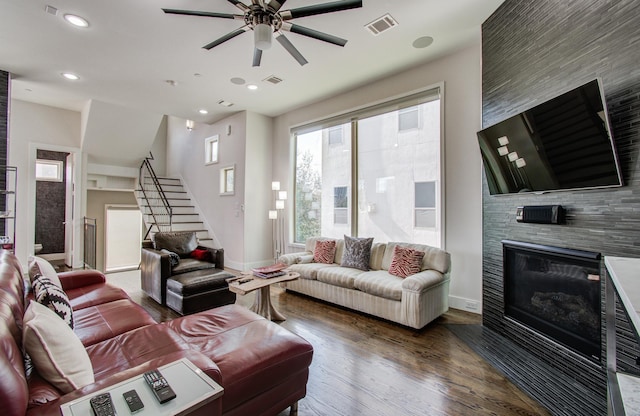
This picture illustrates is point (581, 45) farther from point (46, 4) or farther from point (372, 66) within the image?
point (46, 4)

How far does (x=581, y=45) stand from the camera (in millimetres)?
2102

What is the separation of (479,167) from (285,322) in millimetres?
3012

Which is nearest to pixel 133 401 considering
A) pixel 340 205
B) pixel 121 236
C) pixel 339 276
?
pixel 339 276

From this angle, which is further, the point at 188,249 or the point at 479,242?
the point at 188,249

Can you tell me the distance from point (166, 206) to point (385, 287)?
5833mm

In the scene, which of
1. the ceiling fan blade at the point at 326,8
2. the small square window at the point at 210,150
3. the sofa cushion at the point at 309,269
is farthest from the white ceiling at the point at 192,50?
the sofa cushion at the point at 309,269

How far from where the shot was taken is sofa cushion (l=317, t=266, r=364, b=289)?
3.54 metres

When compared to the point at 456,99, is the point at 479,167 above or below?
below

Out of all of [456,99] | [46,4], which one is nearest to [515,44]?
[456,99]

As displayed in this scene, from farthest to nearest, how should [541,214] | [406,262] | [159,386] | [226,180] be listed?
[226,180]
[406,262]
[541,214]
[159,386]

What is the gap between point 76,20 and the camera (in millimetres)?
2932

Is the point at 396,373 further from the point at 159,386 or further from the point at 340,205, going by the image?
the point at 340,205

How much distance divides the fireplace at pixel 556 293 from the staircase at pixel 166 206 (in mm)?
6055

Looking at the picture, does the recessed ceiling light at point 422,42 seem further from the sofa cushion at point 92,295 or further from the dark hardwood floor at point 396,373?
the sofa cushion at point 92,295
